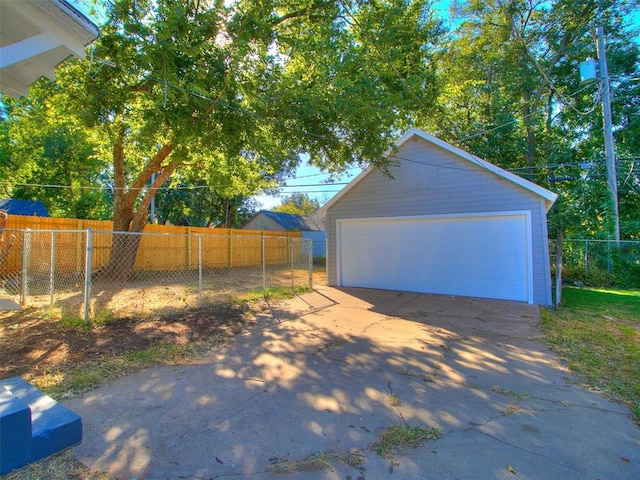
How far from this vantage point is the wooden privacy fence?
29.8 feet

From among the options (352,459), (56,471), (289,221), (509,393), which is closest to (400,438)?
(352,459)

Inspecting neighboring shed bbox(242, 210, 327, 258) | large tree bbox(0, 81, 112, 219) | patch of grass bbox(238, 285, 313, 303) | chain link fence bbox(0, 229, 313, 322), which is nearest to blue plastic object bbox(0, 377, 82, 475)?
chain link fence bbox(0, 229, 313, 322)

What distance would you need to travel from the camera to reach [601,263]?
42.9 ft

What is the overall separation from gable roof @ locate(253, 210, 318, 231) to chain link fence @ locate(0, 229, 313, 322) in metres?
10.4

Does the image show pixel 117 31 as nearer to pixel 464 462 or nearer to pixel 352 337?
pixel 352 337

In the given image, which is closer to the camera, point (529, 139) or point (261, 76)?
point (261, 76)

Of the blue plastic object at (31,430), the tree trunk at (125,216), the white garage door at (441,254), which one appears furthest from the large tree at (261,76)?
the blue plastic object at (31,430)

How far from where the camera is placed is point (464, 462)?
2287mm

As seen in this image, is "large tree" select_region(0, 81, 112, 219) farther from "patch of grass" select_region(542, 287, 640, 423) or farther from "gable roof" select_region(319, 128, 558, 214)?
"patch of grass" select_region(542, 287, 640, 423)

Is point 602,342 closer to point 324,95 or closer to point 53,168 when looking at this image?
point 324,95

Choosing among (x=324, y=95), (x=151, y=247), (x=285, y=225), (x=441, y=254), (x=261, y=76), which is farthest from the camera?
(x=285, y=225)

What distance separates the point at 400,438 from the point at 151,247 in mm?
13118

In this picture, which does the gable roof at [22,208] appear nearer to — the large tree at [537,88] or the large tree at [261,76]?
the large tree at [261,76]

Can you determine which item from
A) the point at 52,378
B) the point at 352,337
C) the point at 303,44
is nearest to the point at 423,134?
the point at 303,44
